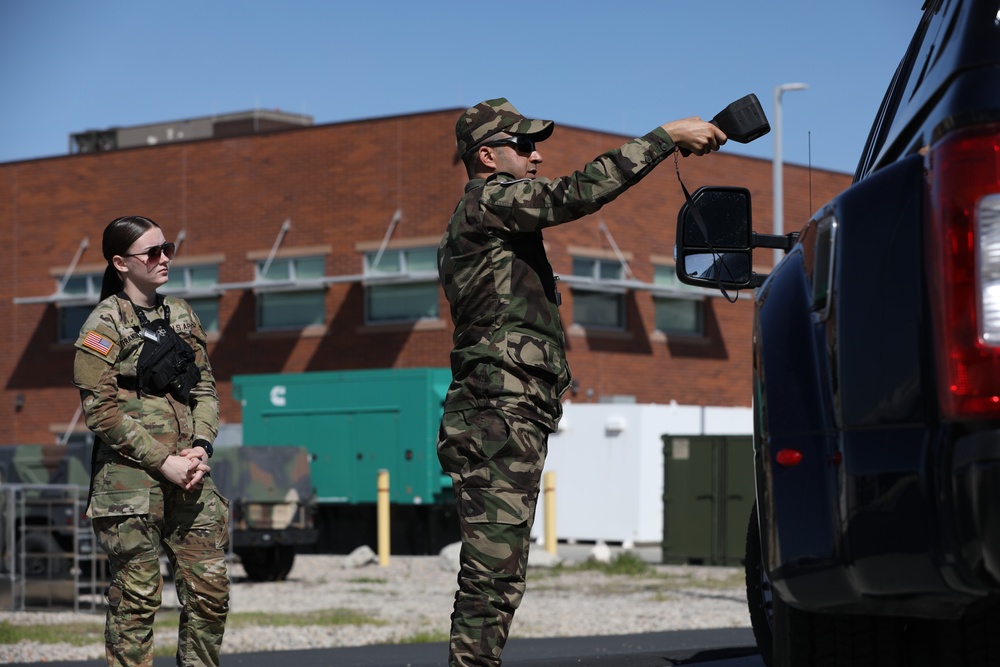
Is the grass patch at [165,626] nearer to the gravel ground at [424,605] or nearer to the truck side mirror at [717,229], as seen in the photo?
the gravel ground at [424,605]

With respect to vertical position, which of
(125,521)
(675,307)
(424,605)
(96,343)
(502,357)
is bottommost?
(424,605)

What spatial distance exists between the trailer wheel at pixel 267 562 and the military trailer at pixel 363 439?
7809 mm

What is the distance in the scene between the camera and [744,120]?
4176 mm

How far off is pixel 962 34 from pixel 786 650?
4.78ft

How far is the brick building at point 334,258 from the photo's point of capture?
111ft

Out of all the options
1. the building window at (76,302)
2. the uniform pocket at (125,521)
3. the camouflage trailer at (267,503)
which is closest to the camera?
the uniform pocket at (125,521)

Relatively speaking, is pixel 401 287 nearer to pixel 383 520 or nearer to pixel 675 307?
pixel 675 307

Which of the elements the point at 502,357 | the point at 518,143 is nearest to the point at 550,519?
the point at 518,143

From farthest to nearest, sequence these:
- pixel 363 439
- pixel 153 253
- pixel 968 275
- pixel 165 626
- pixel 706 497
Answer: pixel 363 439
pixel 706 497
pixel 165 626
pixel 153 253
pixel 968 275

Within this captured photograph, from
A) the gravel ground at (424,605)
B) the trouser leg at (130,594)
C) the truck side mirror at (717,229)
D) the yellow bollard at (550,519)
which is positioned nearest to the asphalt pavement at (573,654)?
the gravel ground at (424,605)

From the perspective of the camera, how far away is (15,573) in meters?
15.9

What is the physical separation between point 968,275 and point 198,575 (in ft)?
11.6

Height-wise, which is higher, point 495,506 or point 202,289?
point 202,289

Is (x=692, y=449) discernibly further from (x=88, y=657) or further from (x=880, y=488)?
(x=880, y=488)
